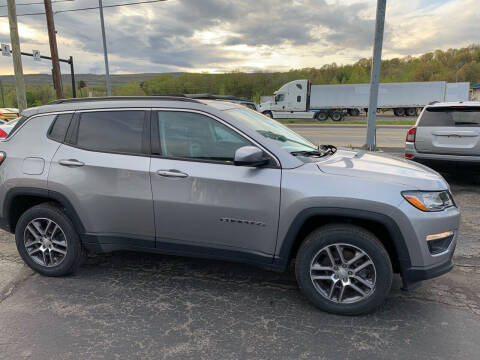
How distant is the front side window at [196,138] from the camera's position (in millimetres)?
2982

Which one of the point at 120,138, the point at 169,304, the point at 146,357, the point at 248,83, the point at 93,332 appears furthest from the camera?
the point at 248,83

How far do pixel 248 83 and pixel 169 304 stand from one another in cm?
6905

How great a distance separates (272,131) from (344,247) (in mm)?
1274

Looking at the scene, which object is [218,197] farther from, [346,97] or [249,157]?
[346,97]

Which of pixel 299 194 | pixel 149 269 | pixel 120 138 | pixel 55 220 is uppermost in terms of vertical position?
pixel 120 138

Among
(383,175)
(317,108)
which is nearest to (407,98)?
(317,108)

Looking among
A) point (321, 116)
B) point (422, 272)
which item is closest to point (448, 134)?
point (422, 272)

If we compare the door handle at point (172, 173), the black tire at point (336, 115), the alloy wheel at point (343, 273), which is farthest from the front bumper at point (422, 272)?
the black tire at point (336, 115)

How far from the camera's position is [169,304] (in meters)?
3.02

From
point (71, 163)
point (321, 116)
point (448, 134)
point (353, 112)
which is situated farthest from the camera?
point (353, 112)

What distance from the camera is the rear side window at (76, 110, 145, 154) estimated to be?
3213 millimetres

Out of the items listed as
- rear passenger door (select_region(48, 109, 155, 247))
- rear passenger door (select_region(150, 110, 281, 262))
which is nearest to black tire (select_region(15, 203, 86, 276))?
rear passenger door (select_region(48, 109, 155, 247))

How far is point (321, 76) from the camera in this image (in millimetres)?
77688

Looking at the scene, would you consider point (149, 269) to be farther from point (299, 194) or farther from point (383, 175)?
point (383, 175)
